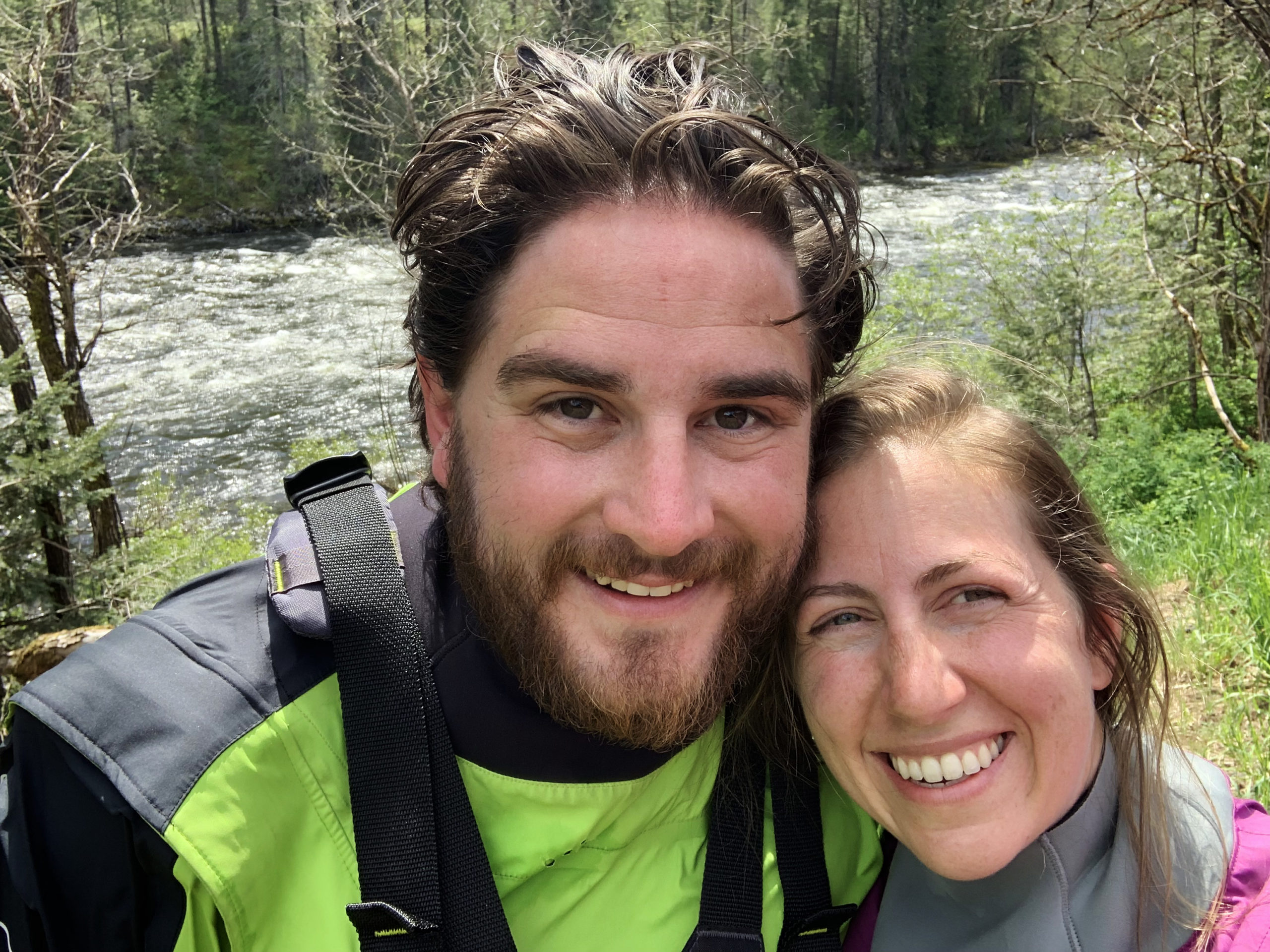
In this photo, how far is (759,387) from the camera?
1.61 m

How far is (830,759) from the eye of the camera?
5.46 feet

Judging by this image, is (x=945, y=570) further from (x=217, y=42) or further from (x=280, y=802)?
(x=217, y=42)

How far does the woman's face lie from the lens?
1515 mm

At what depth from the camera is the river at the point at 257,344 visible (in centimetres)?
1270

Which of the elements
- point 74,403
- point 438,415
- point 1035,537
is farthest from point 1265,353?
point 74,403

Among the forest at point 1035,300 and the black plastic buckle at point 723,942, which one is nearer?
the black plastic buckle at point 723,942

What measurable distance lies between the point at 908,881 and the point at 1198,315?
11.2m

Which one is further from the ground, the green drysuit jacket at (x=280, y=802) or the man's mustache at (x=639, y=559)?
the man's mustache at (x=639, y=559)

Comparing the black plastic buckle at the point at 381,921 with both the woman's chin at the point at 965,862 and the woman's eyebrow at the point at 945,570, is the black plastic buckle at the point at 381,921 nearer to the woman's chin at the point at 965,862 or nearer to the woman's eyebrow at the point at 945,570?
the woman's chin at the point at 965,862

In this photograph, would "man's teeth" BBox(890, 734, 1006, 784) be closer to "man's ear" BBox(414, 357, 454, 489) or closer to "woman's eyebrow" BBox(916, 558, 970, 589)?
"woman's eyebrow" BBox(916, 558, 970, 589)

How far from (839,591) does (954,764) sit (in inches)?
12.7

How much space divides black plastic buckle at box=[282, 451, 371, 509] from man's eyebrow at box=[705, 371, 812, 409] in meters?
0.67

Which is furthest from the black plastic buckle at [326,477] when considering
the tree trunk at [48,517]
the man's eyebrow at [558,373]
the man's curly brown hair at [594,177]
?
the tree trunk at [48,517]

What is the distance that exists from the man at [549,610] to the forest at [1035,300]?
1.87 feet
